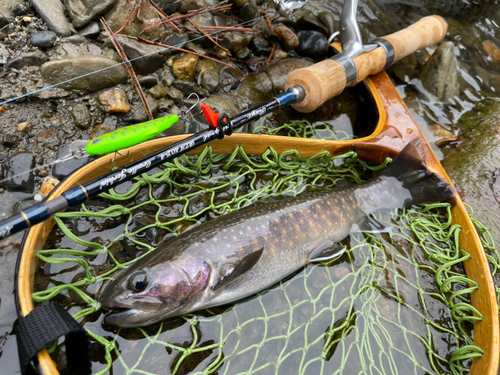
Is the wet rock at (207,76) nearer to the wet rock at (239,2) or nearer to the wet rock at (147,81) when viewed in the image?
the wet rock at (147,81)

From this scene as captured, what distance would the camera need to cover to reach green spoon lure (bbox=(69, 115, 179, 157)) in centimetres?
211

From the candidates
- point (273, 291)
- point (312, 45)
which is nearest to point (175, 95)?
point (312, 45)

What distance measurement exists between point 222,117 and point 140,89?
4.99 feet

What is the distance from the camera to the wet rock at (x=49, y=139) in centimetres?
308

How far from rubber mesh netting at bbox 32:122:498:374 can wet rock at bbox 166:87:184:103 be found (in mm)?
1080

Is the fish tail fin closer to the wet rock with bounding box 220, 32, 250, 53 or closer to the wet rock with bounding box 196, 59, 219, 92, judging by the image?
the wet rock with bounding box 196, 59, 219, 92

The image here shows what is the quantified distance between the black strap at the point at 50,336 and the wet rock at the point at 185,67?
2828 millimetres

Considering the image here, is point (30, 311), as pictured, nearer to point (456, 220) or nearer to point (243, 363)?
point (243, 363)

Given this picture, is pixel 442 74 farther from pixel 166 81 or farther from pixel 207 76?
pixel 166 81

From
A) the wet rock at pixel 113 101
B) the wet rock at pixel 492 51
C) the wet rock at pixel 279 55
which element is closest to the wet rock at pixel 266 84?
the wet rock at pixel 279 55

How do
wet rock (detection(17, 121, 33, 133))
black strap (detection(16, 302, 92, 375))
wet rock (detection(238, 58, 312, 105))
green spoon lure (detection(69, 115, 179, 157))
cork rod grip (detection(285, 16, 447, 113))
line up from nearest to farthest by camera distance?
black strap (detection(16, 302, 92, 375)) < green spoon lure (detection(69, 115, 179, 157)) < wet rock (detection(17, 121, 33, 133)) < cork rod grip (detection(285, 16, 447, 113)) < wet rock (detection(238, 58, 312, 105))

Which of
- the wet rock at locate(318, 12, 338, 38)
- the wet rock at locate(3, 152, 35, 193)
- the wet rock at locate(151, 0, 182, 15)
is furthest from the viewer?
the wet rock at locate(318, 12, 338, 38)

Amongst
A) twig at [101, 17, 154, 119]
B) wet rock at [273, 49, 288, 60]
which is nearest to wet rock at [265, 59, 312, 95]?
wet rock at [273, 49, 288, 60]

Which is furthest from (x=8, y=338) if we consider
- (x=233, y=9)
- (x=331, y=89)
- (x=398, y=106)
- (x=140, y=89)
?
(x=233, y=9)
